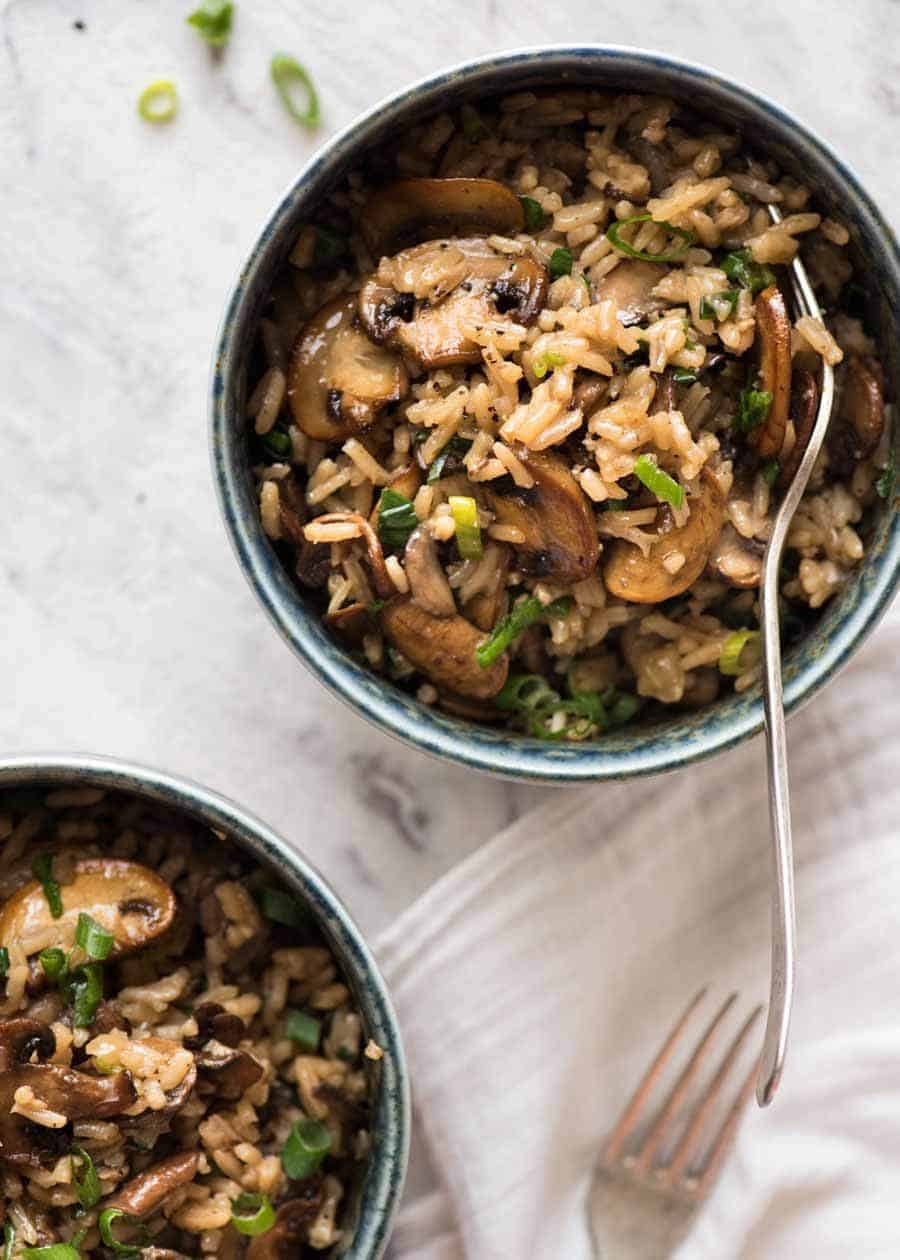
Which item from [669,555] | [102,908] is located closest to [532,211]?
[669,555]

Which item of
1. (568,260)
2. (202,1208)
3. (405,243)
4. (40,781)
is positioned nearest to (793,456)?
(568,260)

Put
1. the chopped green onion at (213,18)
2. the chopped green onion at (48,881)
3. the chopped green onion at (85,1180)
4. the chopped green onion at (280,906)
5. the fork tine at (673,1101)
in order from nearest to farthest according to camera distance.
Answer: the chopped green onion at (85,1180)
the chopped green onion at (48,881)
the chopped green onion at (280,906)
the chopped green onion at (213,18)
the fork tine at (673,1101)

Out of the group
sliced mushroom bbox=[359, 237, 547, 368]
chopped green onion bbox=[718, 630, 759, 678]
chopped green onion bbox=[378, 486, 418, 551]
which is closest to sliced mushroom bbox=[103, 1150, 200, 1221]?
chopped green onion bbox=[378, 486, 418, 551]

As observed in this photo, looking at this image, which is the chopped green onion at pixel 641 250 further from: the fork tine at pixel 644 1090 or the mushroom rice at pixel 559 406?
the fork tine at pixel 644 1090

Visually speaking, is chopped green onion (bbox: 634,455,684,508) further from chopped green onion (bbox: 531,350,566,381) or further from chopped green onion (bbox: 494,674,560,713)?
chopped green onion (bbox: 494,674,560,713)

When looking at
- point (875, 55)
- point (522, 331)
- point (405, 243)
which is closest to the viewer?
point (522, 331)

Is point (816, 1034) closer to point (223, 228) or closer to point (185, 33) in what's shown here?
point (223, 228)

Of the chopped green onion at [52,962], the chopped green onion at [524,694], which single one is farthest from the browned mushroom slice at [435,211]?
the chopped green onion at [52,962]

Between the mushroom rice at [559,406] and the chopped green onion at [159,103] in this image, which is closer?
the mushroom rice at [559,406]

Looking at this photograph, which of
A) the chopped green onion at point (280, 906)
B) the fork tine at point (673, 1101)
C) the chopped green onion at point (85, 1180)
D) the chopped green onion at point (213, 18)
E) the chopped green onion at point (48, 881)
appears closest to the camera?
the chopped green onion at point (85, 1180)
